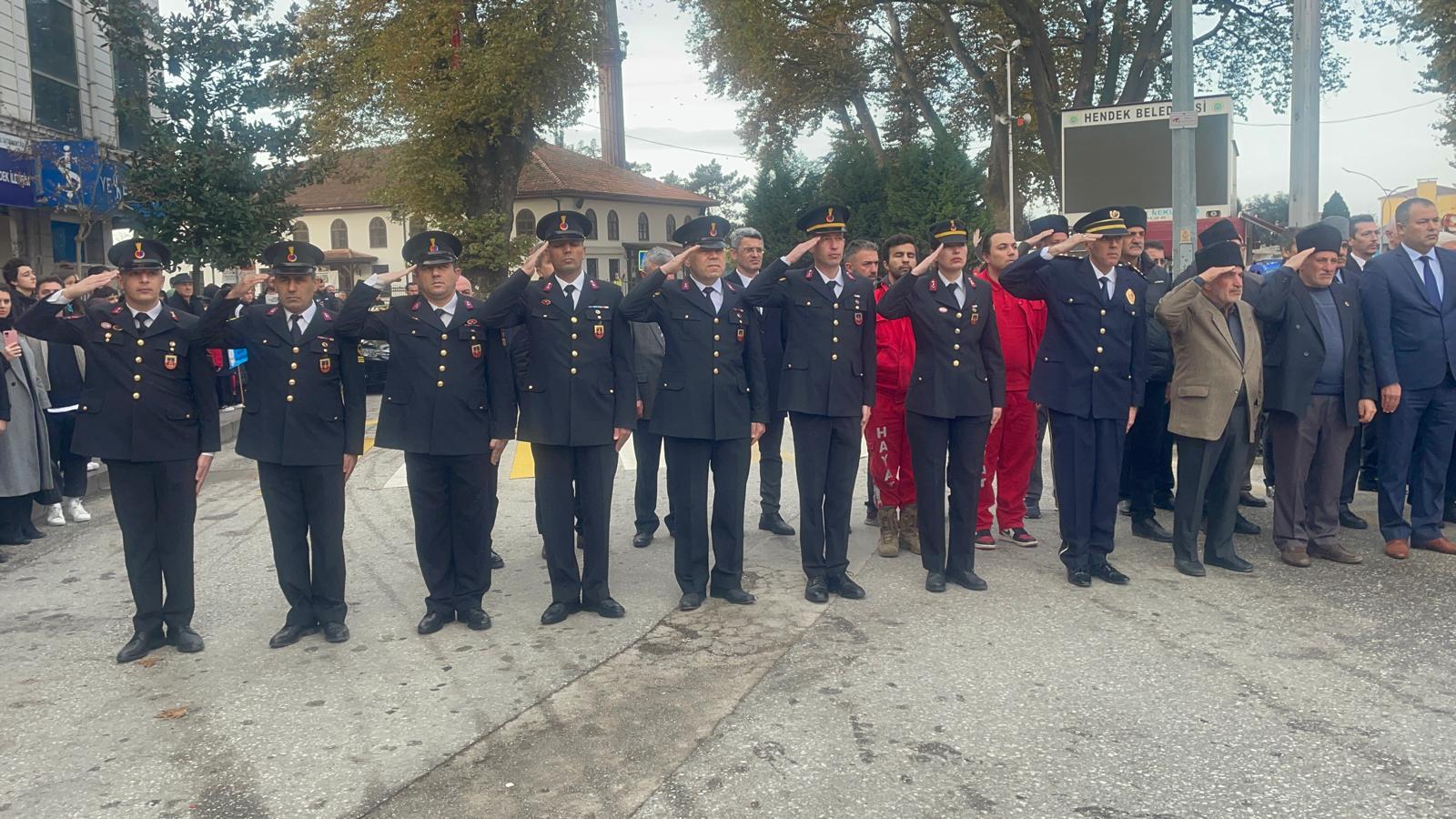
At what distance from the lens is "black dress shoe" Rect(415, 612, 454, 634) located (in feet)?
19.5

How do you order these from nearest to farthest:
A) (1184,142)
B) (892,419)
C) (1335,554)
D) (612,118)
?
(1335,554) < (892,419) < (1184,142) < (612,118)

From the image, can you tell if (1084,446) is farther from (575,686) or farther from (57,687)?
(57,687)

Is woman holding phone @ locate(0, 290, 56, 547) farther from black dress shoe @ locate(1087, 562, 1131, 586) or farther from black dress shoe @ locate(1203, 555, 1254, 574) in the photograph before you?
black dress shoe @ locate(1203, 555, 1254, 574)

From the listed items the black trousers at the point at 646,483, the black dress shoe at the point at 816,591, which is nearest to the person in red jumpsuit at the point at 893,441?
the black dress shoe at the point at 816,591

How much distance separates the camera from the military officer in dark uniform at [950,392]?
6547 mm

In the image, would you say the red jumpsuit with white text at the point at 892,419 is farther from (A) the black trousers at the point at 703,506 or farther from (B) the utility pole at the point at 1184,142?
(B) the utility pole at the point at 1184,142

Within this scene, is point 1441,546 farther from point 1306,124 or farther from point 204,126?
point 204,126

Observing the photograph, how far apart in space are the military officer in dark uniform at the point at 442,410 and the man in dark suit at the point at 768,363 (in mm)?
1510

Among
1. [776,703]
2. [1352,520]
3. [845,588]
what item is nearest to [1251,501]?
[1352,520]

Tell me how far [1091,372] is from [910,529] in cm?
155

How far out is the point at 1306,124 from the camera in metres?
11.9

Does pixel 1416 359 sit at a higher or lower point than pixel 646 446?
higher

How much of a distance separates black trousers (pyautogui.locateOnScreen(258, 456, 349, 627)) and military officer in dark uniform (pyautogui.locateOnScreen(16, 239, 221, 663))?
42cm

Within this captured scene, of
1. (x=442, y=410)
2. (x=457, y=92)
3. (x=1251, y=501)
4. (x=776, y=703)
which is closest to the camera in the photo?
(x=776, y=703)
